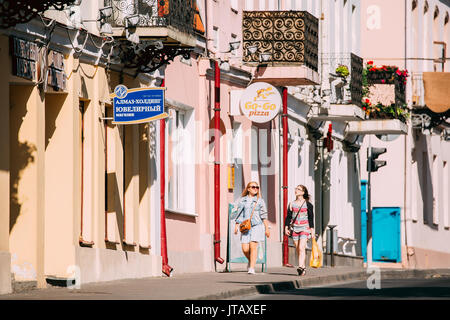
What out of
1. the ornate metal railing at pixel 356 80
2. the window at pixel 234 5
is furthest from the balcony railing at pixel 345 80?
the window at pixel 234 5

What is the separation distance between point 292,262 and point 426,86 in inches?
601

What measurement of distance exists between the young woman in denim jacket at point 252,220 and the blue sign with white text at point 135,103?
13.9 feet

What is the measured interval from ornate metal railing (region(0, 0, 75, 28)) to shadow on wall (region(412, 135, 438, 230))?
33.1 metres

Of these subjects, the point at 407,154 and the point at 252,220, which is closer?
the point at 252,220

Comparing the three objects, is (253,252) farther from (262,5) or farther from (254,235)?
(262,5)

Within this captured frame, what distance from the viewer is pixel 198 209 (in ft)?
98.0

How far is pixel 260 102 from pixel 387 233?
17.0 m

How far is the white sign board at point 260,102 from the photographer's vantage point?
31125 millimetres

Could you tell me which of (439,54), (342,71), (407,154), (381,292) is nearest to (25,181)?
(381,292)

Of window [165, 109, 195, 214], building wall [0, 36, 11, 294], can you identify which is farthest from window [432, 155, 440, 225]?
building wall [0, 36, 11, 294]

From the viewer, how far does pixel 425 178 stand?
52031 millimetres

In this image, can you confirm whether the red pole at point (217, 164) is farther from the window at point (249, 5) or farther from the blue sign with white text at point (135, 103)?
the blue sign with white text at point (135, 103)

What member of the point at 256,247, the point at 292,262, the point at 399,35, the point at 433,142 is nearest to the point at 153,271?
the point at 256,247
